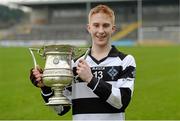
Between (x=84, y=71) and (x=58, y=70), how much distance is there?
0.13 meters

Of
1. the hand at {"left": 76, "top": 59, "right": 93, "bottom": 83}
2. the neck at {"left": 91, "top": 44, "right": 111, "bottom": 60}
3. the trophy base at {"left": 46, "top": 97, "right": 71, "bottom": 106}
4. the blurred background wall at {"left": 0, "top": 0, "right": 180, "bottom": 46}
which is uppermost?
the blurred background wall at {"left": 0, "top": 0, "right": 180, "bottom": 46}

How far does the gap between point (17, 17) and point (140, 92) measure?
50.9 metres

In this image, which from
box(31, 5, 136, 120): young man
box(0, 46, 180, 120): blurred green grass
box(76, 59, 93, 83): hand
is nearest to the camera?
box(76, 59, 93, 83): hand

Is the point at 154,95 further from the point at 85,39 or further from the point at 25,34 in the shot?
the point at 25,34

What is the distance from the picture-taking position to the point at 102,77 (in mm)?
2457

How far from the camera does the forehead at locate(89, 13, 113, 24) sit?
2455 mm

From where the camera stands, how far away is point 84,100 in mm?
2506

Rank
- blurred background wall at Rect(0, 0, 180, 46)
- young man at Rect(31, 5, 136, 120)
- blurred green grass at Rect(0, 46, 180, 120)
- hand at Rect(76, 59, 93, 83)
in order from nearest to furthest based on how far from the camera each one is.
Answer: hand at Rect(76, 59, 93, 83)
young man at Rect(31, 5, 136, 120)
blurred green grass at Rect(0, 46, 180, 120)
blurred background wall at Rect(0, 0, 180, 46)

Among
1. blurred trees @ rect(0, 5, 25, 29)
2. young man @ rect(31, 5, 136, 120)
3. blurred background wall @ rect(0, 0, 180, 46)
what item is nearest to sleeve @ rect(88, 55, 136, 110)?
young man @ rect(31, 5, 136, 120)

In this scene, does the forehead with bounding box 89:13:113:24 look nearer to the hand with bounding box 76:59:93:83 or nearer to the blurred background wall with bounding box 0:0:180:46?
the hand with bounding box 76:59:93:83

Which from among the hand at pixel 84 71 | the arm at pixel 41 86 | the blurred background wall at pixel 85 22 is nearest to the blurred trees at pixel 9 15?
the blurred background wall at pixel 85 22

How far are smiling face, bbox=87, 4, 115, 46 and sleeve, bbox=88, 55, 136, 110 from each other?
0.50 ft

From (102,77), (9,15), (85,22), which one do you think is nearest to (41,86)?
(102,77)

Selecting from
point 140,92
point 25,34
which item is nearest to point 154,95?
point 140,92
